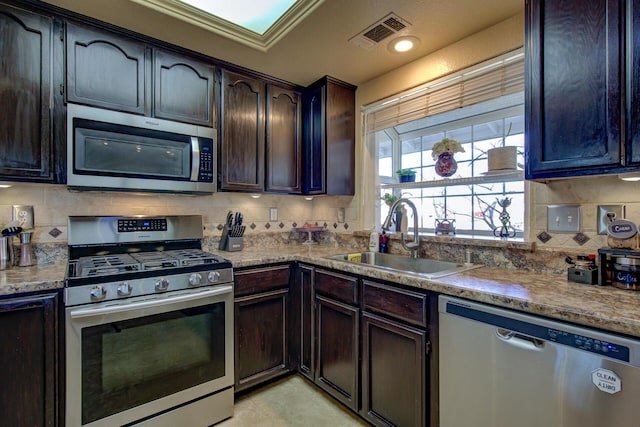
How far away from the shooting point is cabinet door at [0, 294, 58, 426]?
51.1 inches

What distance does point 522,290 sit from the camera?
4.07 feet

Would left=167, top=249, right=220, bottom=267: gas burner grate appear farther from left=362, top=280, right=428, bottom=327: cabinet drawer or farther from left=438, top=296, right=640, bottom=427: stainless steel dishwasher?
left=438, top=296, right=640, bottom=427: stainless steel dishwasher

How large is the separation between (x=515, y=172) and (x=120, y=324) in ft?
7.37

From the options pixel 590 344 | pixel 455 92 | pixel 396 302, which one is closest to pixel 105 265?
pixel 396 302

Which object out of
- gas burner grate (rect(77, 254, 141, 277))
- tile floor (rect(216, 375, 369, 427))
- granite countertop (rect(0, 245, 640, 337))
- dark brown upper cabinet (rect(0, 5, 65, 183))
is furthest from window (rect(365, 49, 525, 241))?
dark brown upper cabinet (rect(0, 5, 65, 183))

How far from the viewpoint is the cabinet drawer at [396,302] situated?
4.73 ft

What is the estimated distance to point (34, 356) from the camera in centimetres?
135

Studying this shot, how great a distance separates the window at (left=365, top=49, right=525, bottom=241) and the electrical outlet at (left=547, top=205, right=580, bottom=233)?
16cm

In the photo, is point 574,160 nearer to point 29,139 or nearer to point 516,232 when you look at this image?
point 516,232

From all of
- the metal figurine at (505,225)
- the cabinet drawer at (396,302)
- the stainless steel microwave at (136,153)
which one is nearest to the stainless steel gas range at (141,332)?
the stainless steel microwave at (136,153)

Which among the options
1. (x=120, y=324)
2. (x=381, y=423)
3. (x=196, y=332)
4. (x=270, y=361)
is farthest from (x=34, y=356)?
(x=381, y=423)

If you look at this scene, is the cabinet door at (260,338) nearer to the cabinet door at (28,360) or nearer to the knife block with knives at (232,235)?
the knife block with knives at (232,235)

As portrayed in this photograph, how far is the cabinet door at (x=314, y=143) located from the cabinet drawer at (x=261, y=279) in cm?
78

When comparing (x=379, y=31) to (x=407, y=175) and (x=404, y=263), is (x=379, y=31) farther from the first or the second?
(x=404, y=263)
